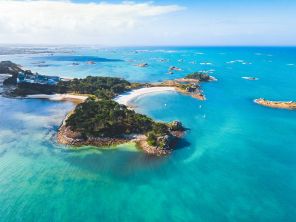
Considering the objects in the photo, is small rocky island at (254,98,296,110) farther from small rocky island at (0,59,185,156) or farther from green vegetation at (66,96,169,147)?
green vegetation at (66,96,169,147)

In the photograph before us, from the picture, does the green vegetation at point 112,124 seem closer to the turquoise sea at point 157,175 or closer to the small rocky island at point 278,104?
the turquoise sea at point 157,175

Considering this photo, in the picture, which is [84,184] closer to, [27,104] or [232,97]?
[27,104]

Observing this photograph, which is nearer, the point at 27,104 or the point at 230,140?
the point at 230,140

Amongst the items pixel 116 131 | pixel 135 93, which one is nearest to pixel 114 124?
pixel 116 131

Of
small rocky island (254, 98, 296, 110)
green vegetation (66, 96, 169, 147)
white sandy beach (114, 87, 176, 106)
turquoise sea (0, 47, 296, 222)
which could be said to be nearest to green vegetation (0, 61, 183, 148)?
green vegetation (66, 96, 169, 147)

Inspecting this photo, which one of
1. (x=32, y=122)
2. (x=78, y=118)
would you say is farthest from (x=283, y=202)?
(x=32, y=122)

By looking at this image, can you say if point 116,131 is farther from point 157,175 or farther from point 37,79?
point 37,79

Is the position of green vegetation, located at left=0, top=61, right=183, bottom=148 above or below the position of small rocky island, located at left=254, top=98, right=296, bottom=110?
above
